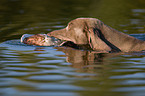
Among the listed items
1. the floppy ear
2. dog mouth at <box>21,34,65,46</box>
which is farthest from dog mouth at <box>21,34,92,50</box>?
the floppy ear

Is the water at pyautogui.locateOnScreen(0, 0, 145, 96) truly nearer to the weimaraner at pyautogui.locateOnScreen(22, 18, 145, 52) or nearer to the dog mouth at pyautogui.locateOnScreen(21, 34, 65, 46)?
the dog mouth at pyautogui.locateOnScreen(21, 34, 65, 46)

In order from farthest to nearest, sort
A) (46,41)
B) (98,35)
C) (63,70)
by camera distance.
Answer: (46,41), (98,35), (63,70)

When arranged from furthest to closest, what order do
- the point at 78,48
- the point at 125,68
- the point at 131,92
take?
the point at 78,48
the point at 125,68
the point at 131,92

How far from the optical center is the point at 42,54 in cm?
937

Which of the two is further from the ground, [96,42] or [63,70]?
[96,42]

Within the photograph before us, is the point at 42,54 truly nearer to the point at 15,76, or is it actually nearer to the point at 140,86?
the point at 15,76

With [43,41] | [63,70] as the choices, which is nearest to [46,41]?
[43,41]

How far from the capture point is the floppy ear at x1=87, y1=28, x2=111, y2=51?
363 inches

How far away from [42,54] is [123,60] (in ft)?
8.06

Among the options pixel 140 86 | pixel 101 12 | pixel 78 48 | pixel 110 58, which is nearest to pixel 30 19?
pixel 101 12

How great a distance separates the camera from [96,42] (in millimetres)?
9297

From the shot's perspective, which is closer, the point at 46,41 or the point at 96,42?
the point at 96,42

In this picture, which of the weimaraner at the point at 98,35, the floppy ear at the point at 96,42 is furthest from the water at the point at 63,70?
the weimaraner at the point at 98,35

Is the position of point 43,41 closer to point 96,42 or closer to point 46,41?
point 46,41
